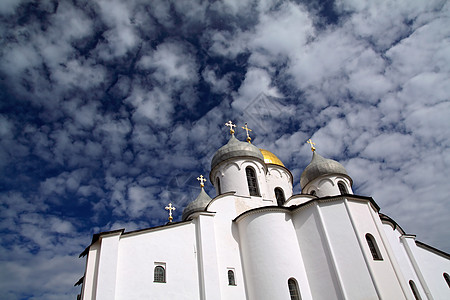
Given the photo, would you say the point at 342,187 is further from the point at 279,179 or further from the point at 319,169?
the point at 279,179

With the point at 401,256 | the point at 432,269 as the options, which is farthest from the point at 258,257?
the point at 432,269

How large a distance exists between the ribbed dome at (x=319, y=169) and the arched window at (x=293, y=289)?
9308 millimetres

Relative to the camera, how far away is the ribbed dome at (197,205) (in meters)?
23.0

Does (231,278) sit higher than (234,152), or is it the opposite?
(234,152)

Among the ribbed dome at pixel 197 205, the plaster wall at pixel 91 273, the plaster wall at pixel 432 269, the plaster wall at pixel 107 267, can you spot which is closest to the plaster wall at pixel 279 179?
the ribbed dome at pixel 197 205

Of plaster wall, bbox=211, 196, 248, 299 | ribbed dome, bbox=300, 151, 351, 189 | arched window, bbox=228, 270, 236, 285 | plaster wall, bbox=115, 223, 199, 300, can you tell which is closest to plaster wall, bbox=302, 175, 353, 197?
ribbed dome, bbox=300, 151, 351, 189

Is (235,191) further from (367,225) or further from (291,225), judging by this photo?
(367,225)

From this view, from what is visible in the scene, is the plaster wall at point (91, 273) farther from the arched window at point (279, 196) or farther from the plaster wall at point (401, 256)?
the plaster wall at point (401, 256)

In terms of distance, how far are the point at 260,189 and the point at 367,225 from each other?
5.89 meters

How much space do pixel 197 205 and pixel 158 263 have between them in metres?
10.4

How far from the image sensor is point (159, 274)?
12.5 meters

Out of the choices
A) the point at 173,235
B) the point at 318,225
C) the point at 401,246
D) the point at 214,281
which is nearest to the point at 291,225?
the point at 318,225

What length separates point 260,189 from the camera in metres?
17.5

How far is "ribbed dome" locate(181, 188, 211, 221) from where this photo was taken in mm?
22984
